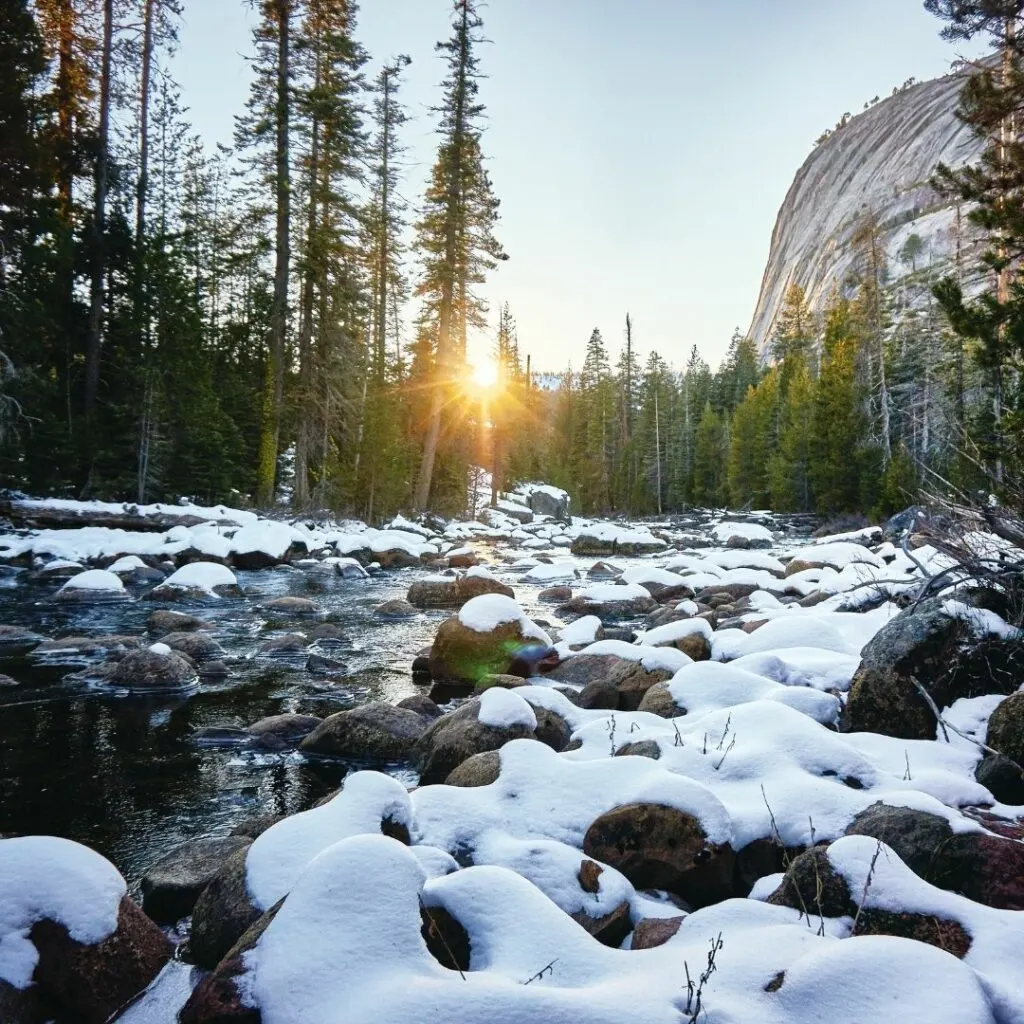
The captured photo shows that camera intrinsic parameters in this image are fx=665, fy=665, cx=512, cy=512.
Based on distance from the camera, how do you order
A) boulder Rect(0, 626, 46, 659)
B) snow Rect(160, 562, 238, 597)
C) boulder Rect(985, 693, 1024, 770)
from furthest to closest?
1. snow Rect(160, 562, 238, 597)
2. boulder Rect(0, 626, 46, 659)
3. boulder Rect(985, 693, 1024, 770)

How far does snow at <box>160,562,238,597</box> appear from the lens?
35.9 ft

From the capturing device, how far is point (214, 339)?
24000 millimetres

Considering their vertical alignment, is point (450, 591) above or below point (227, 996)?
below

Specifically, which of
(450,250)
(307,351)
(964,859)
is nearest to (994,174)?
(964,859)

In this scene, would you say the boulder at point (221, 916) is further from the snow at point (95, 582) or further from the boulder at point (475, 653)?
the snow at point (95, 582)

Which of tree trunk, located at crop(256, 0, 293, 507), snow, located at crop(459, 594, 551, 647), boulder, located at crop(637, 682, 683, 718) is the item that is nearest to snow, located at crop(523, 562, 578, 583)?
snow, located at crop(459, 594, 551, 647)

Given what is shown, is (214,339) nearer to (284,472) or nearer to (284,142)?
(284,472)

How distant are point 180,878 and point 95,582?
8906 mm

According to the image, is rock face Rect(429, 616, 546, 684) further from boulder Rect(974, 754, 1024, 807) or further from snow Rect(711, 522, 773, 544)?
snow Rect(711, 522, 773, 544)

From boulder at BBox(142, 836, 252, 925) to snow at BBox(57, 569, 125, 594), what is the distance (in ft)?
27.4

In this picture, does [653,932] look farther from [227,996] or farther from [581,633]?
[581,633]

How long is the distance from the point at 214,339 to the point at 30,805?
75.2 feet

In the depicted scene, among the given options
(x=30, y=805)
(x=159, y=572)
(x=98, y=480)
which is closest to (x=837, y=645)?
(x=30, y=805)

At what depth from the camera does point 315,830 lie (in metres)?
2.77
